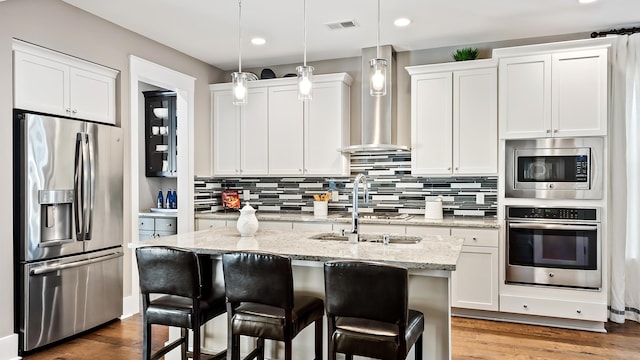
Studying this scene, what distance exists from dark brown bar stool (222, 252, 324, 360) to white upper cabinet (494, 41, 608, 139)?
2.84m

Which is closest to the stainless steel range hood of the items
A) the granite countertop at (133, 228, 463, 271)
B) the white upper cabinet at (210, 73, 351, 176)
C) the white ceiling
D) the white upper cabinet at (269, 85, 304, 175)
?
the white ceiling

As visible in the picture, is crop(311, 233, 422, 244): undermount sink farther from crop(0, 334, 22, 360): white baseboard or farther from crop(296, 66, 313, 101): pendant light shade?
crop(0, 334, 22, 360): white baseboard

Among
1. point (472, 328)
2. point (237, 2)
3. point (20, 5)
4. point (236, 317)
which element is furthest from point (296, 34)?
point (472, 328)

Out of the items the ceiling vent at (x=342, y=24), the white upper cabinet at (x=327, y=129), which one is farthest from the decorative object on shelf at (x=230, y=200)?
the ceiling vent at (x=342, y=24)

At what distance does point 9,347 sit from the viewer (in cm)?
306

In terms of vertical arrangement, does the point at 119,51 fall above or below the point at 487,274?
above

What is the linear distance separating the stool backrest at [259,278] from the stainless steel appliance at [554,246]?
2674 millimetres

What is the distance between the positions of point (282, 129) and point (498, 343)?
3071 mm

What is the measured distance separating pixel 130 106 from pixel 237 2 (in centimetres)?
146

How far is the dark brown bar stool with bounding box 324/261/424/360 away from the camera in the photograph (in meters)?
1.91

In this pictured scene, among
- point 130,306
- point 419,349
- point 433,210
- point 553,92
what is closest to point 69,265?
point 130,306

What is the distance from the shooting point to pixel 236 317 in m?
2.30

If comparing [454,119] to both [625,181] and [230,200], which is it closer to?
[625,181]

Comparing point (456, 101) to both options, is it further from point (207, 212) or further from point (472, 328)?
point (207, 212)
